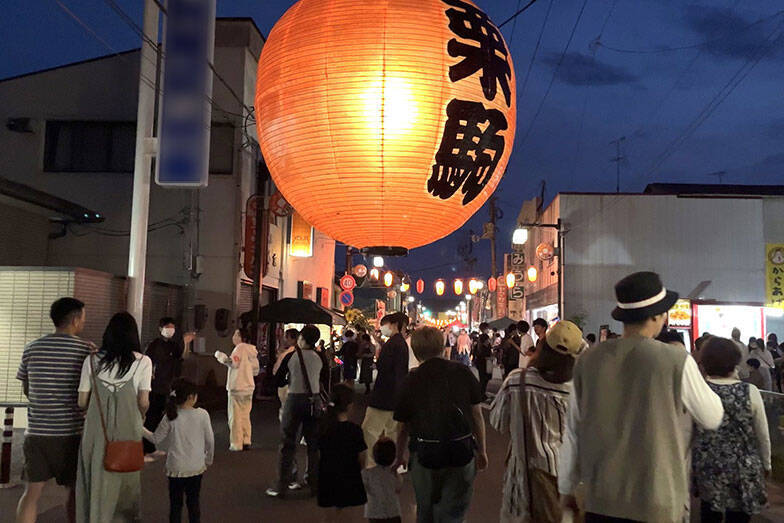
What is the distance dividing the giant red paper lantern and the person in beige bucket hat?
7.83 feet

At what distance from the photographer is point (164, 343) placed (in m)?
11.1

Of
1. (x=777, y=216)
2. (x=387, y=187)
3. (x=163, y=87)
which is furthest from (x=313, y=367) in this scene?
(x=777, y=216)

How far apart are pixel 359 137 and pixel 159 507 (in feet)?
14.9

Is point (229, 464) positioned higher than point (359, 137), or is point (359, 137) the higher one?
point (359, 137)

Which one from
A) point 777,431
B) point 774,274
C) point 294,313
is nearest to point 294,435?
point 777,431

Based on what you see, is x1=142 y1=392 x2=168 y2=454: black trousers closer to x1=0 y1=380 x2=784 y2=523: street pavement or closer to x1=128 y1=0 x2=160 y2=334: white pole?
x1=0 y1=380 x2=784 y2=523: street pavement

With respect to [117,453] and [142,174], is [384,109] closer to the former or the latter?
[117,453]

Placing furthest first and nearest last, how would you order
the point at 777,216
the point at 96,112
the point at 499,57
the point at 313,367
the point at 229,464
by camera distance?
the point at 777,216 < the point at 96,112 < the point at 229,464 < the point at 313,367 < the point at 499,57

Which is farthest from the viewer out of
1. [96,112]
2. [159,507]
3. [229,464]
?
[96,112]

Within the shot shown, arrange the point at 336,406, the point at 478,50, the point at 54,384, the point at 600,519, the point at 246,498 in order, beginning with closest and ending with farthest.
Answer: the point at 600,519, the point at 54,384, the point at 336,406, the point at 478,50, the point at 246,498

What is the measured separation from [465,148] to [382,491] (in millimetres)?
3200

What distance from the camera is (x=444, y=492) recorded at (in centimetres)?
487

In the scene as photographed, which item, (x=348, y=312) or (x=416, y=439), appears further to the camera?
(x=348, y=312)

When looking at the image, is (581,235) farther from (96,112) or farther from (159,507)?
(159,507)
